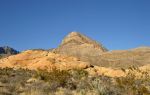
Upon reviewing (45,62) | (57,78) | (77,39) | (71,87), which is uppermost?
(77,39)

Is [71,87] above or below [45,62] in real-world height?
below

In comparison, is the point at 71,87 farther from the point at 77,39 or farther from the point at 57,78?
the point at 77,39

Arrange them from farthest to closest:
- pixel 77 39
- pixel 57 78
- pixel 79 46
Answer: pixel 77 39 → pixel 79 46 → pixel 57 78

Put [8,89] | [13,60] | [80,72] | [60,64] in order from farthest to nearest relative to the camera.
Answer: [13,60] < [60,64] < [80,72] < [8,89]

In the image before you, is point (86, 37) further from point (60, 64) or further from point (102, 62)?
point (60, 64)

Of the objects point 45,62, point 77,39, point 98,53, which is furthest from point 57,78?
point 77,39

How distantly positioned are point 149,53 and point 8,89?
170 feet

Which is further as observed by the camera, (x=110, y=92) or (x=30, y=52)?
(x=30, y=52)

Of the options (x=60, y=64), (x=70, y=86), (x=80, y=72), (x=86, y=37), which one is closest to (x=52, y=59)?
(x=60, y=64)

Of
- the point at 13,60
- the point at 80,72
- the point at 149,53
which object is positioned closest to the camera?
the point at 80,72

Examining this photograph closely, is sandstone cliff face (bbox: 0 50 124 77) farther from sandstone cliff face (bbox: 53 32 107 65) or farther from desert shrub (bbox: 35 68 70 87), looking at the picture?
sandstone cliff face (bbox: 53 32 107 65)

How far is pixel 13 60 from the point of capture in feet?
136

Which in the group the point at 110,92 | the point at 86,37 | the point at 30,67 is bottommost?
the point at 110,92

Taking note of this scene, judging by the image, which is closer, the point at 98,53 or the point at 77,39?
the point at 98,53
